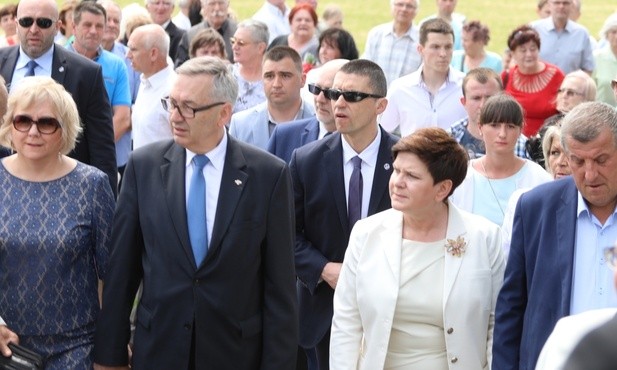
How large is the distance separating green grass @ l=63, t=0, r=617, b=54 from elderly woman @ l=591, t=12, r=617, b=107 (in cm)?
1460

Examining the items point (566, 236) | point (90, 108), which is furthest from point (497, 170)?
point (90, 108)

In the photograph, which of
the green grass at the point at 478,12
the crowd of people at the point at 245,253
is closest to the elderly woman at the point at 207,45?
the crowd of people at the point at 245,253

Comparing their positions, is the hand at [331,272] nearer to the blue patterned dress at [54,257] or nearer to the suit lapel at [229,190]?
the suit lapel at [229,190]

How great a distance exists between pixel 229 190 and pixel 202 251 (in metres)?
0.32

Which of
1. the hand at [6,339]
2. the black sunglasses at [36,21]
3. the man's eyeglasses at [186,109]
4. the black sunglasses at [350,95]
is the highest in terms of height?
the black sunglasses at [36,21]

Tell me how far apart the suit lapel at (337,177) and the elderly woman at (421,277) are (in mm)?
1055

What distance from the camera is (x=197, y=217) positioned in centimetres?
602

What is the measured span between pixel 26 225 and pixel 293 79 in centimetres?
412

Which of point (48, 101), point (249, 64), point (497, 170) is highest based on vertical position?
point (48, 101)

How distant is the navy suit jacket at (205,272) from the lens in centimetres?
596

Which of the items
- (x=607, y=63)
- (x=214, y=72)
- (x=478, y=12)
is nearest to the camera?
(x=214, y=72)

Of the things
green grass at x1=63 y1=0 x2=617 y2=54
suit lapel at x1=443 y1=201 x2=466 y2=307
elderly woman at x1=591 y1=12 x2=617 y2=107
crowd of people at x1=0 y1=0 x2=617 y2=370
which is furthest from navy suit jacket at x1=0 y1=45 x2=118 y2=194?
green grass at x1=63 y1=0 x2=617 y2=54

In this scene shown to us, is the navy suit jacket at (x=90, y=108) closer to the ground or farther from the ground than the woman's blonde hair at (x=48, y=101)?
closer to the ground

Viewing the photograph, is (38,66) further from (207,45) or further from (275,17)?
(275,17)
